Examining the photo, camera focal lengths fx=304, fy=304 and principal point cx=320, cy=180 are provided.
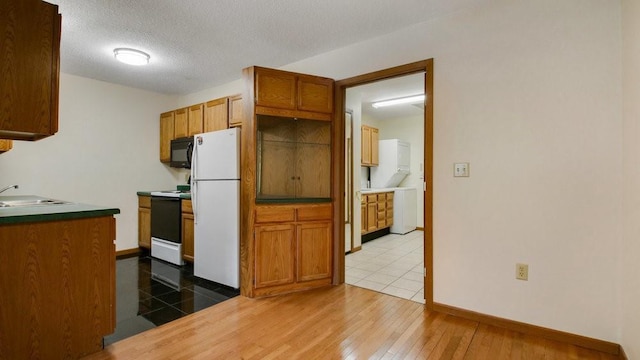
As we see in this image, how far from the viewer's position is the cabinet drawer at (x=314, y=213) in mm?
2977

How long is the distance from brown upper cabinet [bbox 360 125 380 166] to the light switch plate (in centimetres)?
Result: 322

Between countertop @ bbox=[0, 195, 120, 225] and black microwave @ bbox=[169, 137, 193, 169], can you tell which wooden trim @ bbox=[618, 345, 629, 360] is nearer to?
countertop @ bbox=[0, 195, 120, 225]

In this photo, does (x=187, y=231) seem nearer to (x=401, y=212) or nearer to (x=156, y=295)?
(x=156, y=295)

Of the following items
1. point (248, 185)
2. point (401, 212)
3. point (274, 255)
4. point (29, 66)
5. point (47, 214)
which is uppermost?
point (29, 66)

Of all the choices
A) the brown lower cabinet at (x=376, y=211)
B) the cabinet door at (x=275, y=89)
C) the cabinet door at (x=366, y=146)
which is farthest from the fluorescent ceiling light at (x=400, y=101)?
the cabinet door at (x=275, y=89)

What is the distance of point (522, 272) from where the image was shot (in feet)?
7.03

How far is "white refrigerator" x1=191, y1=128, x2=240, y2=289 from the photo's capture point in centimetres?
301

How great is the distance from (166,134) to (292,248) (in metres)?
3.08

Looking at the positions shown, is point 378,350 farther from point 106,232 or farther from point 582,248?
Result: point 106,232

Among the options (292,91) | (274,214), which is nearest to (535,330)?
(274,214)

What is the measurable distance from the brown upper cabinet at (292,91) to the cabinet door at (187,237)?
1.79 meters

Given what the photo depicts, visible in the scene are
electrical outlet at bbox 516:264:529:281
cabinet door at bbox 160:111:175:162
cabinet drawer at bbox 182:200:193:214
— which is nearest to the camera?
electrical outlet at bbox 516:264:529:281

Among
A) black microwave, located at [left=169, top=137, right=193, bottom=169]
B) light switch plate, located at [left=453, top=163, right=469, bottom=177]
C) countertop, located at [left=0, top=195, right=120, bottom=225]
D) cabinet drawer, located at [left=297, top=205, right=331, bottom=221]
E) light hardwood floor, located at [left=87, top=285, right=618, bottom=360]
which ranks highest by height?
black microwave, located at [left=169, top=137, right=193, bottom=169]

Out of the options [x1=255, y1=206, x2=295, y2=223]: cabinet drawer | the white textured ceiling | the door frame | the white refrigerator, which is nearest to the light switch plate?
the door frame
